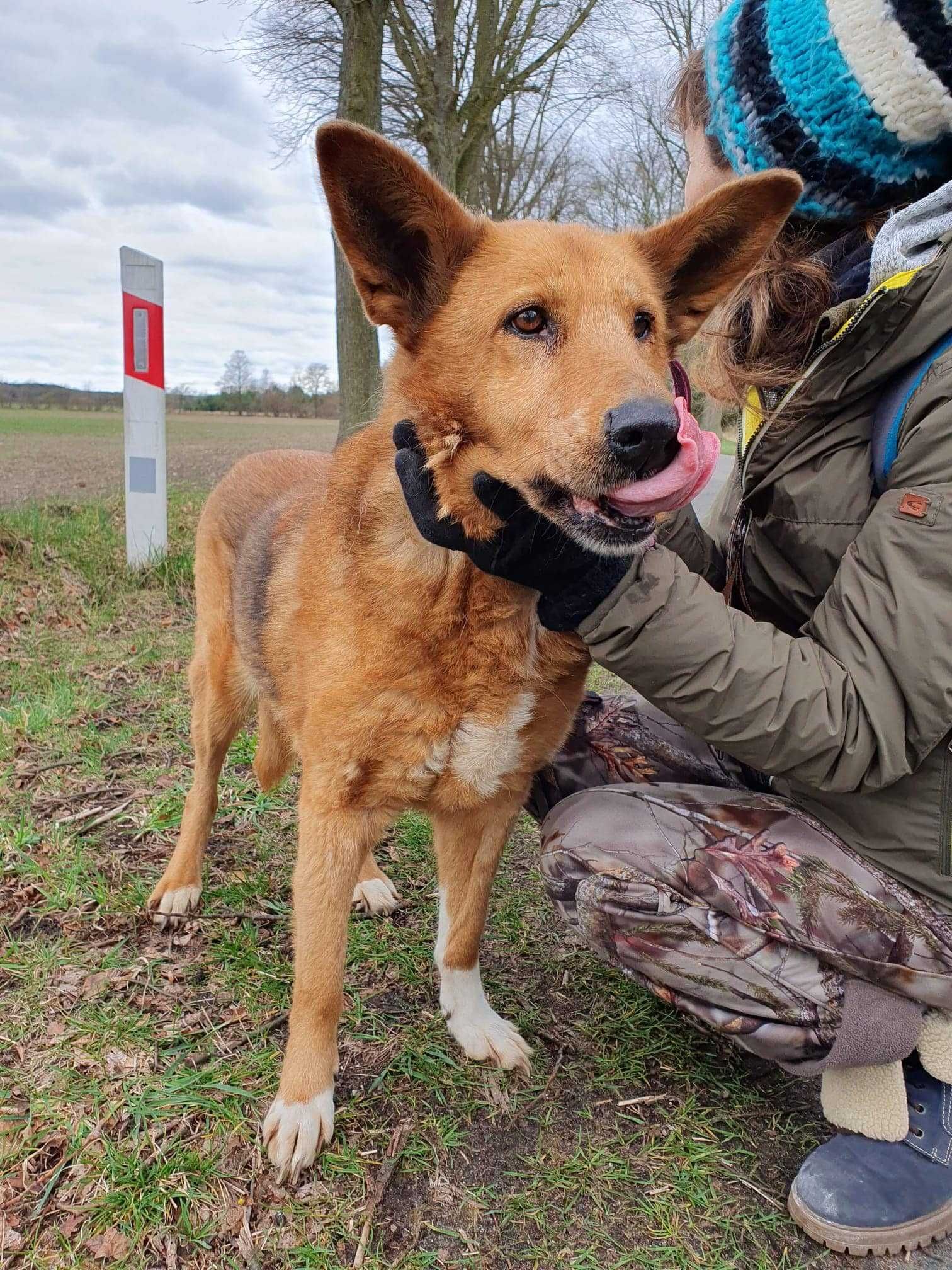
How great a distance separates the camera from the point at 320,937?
2.04 meters

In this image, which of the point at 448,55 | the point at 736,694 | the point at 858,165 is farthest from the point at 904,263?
the point at 448,55

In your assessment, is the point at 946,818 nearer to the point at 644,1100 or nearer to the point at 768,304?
the point at 644,1100

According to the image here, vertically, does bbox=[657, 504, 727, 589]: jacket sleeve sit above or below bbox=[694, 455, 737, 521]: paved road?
above

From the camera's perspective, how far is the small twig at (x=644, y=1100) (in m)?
2.17

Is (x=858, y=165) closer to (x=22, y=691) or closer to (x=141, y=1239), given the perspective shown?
(x=141, y=1239)

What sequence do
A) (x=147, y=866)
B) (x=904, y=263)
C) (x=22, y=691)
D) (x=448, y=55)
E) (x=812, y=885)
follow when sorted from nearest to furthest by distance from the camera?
1. (x=904, y=263)
2. (x=812, y=885)
3. (x=147, y=866)
4. (x=22, y=691)
5. (x=448, y=55)

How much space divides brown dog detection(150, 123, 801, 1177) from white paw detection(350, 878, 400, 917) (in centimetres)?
64

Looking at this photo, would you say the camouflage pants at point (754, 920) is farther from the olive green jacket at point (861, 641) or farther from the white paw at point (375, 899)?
the white paw at point (375, 899)

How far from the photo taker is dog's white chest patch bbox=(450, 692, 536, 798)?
6.51 ft

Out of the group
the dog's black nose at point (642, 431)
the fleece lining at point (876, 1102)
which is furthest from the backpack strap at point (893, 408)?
the fleece lining at point (876, 1102)

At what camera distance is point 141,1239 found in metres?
1.70

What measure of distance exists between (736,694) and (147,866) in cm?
213

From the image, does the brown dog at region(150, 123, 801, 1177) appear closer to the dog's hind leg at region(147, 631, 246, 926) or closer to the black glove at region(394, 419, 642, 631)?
the black glove at region(394, 419, 642, 631)

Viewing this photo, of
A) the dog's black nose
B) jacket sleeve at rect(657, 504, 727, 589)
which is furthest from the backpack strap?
jacket sleeve at rect(657, 504, 727, 589)
